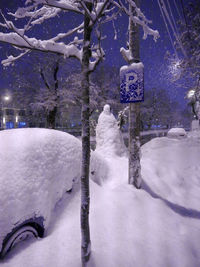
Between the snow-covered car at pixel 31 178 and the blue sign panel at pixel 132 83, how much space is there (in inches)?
59.9

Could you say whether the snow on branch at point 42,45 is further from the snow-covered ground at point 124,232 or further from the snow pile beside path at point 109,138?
the snow pile beside path at point 109,138

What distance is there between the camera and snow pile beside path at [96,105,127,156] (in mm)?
7637

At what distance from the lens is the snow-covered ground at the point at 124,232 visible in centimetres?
217

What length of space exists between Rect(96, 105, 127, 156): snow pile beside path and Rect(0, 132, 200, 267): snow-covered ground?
9.67 feet

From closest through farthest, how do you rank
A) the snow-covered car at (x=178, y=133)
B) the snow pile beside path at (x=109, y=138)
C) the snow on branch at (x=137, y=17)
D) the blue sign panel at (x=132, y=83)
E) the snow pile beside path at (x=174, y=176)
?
1. the snow on branch at (x=137, y=17)
2. the blue sign panel at (x=132, y=83)
3. the snow pile beside path at (x=174, y=176)
4. the snow pile beside path at (x=109, y=138)
5. the snow-covered car at (x=178, y=133)

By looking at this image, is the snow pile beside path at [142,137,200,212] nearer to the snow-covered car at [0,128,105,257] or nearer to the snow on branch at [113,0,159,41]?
the snow-covered car at [0,128,105,257]

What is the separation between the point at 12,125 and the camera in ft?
Result: 128

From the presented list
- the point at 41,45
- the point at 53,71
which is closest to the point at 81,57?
the point at 41,45

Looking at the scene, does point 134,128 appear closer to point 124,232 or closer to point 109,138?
point 124,232

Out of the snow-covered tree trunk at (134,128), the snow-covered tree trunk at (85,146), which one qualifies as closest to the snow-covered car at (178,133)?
the snow-covered tree trunk at (134,128)

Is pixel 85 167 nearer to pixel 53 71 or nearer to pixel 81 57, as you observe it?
pixel 81 57

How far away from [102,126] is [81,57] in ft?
19.9

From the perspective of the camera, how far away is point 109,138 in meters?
7.84

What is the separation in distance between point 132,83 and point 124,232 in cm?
266
